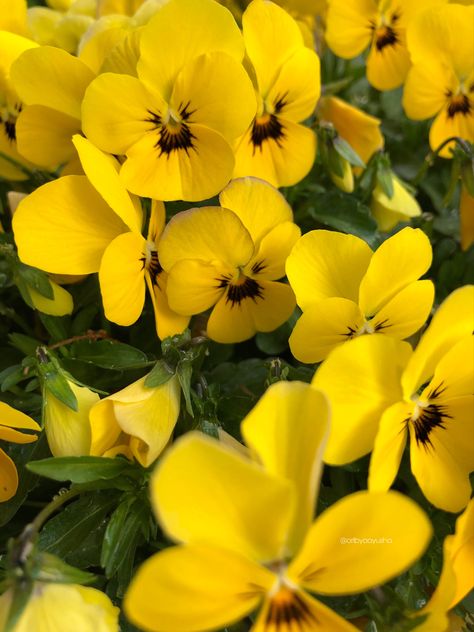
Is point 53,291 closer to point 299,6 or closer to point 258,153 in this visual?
point 258,153

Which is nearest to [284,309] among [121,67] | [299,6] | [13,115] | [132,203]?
[132,203]

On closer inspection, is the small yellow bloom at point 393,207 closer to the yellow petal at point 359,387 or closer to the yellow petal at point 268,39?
the yellow petal at point 268,39

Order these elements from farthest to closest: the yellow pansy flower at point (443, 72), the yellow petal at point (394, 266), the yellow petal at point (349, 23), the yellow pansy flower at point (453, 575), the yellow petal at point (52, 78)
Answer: the yellow petal at point (349, 23) < the yellow pansy flower at point (443, 72) < the yellow petal at point (52, 78) < the yellow petal at point (394, 266) < the yellow pansy flower at point (453, 575)

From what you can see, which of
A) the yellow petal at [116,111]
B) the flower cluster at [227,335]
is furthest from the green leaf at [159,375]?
the yellow petal at [116,111]

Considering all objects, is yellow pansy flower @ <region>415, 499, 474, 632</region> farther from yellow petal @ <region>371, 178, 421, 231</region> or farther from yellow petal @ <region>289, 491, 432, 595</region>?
yellow petal @ <region>371, 178, 421, 231</region>

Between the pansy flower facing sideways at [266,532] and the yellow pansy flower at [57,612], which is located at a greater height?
the pansy flower facing sideways at [266,532]

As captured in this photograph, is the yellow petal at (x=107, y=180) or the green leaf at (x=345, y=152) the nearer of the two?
the yellow petal at (x=107, y=180)

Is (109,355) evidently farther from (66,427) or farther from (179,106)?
(179,106)
